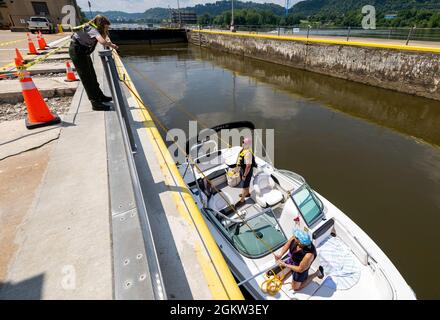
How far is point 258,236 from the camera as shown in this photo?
4027 millimetres

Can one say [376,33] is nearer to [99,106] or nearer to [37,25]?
[99,106]

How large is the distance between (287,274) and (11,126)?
6.14m

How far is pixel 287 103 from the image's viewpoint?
13.6m

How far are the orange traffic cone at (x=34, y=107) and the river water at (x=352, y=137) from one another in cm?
315

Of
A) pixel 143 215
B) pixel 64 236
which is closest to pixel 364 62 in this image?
pixel 143 215

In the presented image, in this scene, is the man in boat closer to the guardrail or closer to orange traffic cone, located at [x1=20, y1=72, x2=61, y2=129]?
orange traffic cone, located at [x1=20, y1=72, x2=61, y2=129]

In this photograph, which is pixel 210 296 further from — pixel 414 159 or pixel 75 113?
pixel 414 159

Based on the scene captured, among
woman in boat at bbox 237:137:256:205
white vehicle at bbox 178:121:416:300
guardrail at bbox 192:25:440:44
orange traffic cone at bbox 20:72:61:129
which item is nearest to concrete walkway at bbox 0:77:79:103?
orange traffic cone at bbox 20:72:61:129

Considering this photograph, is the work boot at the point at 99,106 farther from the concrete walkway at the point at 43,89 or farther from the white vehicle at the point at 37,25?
the white vehicle at the point at 37,25

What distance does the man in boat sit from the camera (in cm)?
325

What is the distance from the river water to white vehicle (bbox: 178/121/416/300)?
55.3 inches

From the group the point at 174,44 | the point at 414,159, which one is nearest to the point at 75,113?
the point at 414,159
